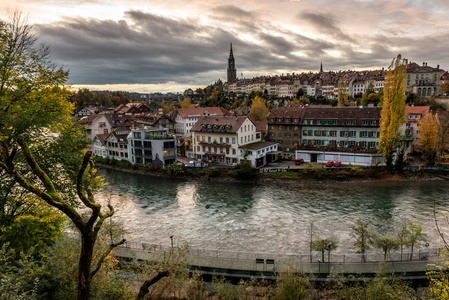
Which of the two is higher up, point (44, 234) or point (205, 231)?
point (44, 234)

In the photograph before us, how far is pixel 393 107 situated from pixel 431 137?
8.23m

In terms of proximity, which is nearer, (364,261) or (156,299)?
(156,299)

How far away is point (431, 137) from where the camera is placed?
39.0 m

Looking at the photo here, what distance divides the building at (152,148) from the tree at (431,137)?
35814 mm

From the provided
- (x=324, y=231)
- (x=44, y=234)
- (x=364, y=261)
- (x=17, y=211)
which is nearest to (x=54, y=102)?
(x=17, y=211)

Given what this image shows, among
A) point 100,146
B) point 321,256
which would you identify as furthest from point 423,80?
point 100,146

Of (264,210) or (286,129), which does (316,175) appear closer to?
(264,210)

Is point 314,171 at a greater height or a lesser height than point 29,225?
lesser

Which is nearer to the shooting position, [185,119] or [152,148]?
[152,148]

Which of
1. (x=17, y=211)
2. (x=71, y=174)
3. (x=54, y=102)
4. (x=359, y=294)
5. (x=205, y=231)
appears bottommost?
(x=205, y=231)

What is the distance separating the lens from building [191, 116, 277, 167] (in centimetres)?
4169

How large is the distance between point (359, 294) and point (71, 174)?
44.1 ft

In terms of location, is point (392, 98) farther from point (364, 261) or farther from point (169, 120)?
point (169, 120)

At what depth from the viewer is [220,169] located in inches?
1561
